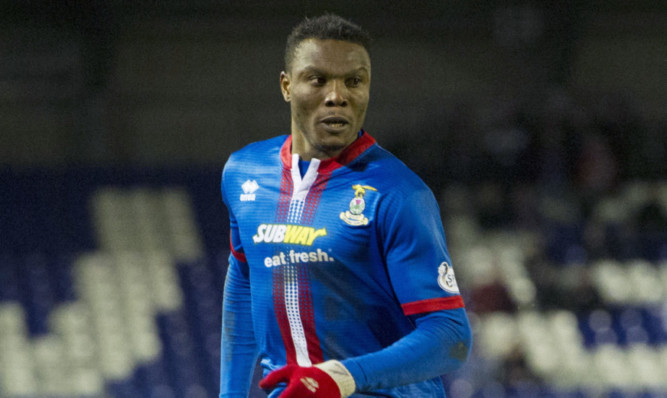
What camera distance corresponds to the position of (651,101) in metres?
12.1

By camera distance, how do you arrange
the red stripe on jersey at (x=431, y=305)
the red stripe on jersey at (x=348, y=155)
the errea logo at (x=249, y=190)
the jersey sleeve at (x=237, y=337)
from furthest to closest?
the jersey sleeve at (x=237, y=337)
the errea logo at (x=249, y=190)
the red stripe on jersey at (x=348, y=155)
the red stripe on jersey at (x=431, y=305)

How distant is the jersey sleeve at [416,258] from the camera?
2092 millimetres

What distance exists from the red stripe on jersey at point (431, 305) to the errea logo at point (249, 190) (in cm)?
53

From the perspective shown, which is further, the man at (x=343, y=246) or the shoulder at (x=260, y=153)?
the shoulder at (x=260, y=153)

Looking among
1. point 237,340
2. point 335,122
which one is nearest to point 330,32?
point 335,122

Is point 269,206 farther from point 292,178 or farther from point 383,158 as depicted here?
point 383,158

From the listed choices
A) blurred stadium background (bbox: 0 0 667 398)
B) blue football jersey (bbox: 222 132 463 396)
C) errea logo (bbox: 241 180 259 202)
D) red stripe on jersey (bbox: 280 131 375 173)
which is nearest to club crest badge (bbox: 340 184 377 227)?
blue football jersey (bbox: 222 132 463 396)

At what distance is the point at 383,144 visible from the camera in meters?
11.3

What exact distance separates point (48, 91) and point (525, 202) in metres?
5.58

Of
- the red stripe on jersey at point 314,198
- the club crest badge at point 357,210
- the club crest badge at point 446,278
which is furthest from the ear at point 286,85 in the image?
the club crest badge at point 446,278

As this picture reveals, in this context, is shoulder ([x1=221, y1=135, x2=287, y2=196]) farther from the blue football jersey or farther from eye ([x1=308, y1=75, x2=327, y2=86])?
eye ([x1=308, y1=75, x2=327, y2=86])

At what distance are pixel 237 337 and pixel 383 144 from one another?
28.9 feet

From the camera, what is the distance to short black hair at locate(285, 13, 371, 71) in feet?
7.40

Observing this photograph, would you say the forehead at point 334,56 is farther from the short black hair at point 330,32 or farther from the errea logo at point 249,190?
the errea logo at point 249,190
